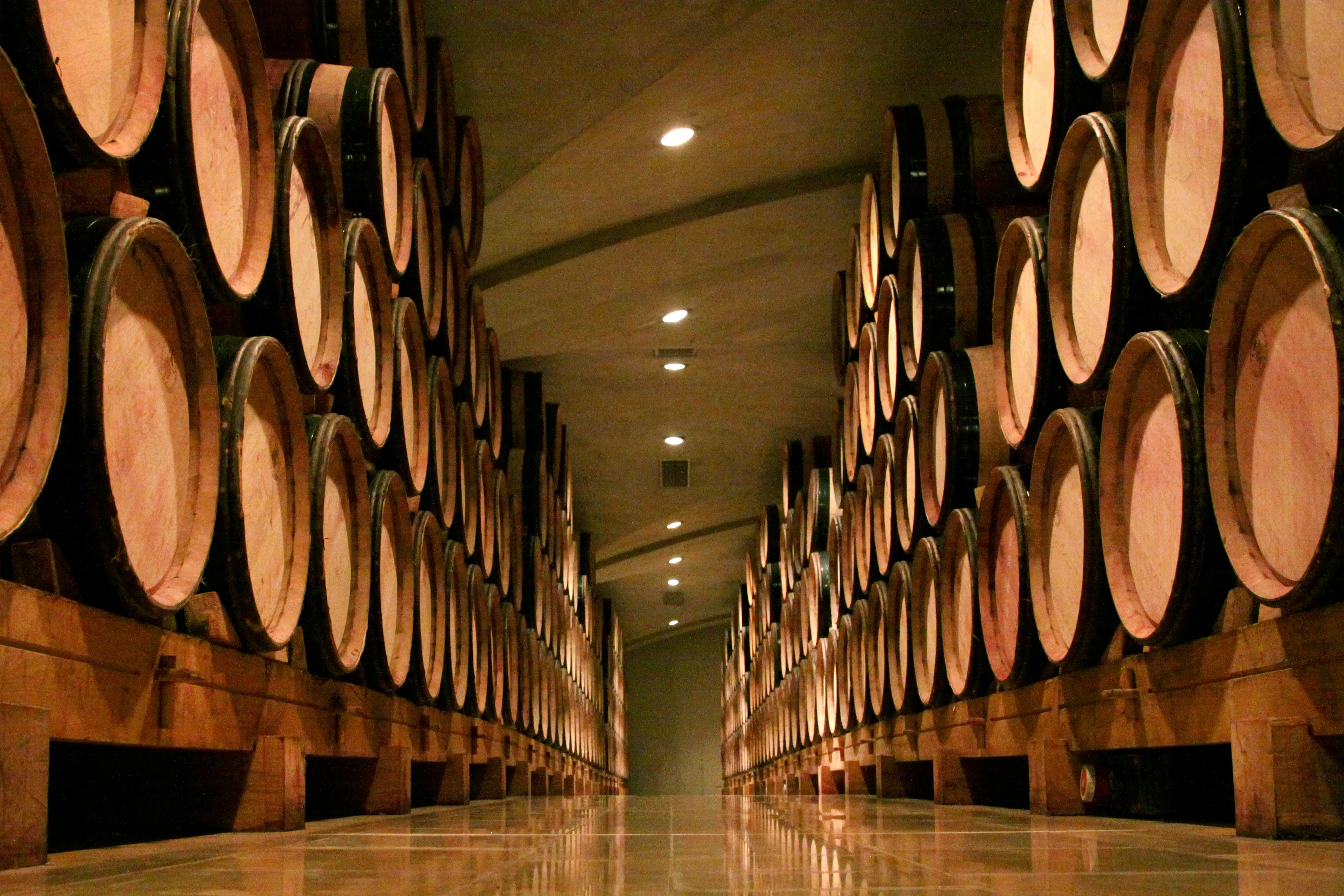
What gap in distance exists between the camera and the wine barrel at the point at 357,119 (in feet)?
15.1

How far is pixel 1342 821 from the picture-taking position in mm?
2719

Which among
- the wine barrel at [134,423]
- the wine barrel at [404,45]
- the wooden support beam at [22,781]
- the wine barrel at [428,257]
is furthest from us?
the wine barrel at [428,257]

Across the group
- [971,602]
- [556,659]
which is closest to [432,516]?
[971,602]

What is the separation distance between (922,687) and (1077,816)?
7.44 feet

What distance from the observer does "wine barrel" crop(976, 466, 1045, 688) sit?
15.2ft

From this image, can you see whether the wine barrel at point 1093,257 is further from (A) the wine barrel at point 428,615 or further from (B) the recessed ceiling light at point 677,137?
(B) the recessed ceiling light at point 677,137

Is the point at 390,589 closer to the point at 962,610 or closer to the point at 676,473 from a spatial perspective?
the point at 962,610

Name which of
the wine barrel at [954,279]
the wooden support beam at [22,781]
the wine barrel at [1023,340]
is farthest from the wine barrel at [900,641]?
the wooden support beam at [22,781]

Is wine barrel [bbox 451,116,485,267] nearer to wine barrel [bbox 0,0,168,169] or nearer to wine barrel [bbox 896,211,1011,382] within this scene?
wine barrel [bbox 896,211,1011,382]

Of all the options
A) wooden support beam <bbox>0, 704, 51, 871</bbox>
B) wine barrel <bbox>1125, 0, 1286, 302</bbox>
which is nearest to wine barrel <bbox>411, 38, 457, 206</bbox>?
wine barrel <bbox>1125, 0, 1286, 302</bbox>

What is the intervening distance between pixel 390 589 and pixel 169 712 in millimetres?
2235

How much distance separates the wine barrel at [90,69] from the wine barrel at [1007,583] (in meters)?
2.92

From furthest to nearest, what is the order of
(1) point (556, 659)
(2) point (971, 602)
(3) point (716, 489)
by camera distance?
(3) point (716, 489), (1) point (556, 659), (2) point (971, 602)

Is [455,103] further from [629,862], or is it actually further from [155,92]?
[629,862]
